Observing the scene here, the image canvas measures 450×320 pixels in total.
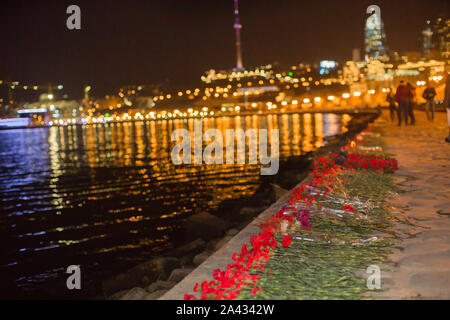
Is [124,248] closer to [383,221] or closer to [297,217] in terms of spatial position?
[297,217]

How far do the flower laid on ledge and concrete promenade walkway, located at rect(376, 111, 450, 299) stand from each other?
3.15 ft

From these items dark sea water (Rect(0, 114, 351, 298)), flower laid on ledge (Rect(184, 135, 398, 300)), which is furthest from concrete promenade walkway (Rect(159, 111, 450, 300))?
dark sea water (Rect(0, 114, 351, 298))

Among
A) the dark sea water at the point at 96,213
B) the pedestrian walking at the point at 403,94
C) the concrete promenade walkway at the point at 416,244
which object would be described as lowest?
the dark sea water at the point at 96,213

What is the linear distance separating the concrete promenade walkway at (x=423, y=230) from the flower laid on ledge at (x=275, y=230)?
0.96 m

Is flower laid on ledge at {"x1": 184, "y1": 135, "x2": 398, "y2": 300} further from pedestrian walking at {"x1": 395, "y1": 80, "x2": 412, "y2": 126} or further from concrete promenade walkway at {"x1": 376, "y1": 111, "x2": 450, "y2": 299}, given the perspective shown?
pedestrian walking at {"x1": 395, "y1": 80, "x2": 412, "y2": 126}

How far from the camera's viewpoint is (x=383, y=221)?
269 inches

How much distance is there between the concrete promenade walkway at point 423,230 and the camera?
4509 millimetres

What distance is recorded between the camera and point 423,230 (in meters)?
6.38

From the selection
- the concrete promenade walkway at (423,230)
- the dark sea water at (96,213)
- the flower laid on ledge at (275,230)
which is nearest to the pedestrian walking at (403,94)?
the dark sea water at (96,213)

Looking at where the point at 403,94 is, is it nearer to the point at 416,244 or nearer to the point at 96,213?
the point at 96,213

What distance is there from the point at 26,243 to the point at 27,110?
612ft

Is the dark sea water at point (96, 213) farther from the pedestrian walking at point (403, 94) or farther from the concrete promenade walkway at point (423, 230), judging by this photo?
the pedestrian walking at point (403, 94)

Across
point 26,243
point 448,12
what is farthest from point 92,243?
point 448,12
